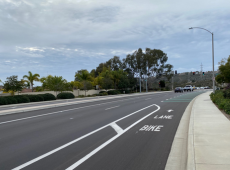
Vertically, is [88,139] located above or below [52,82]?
below

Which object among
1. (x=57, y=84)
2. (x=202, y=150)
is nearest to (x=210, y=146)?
(x=202, y=150)

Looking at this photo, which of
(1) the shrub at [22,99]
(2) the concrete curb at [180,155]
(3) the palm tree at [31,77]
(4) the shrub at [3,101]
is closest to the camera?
(2) the concrete curb at [180,155]

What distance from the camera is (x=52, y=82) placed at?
1909 inches

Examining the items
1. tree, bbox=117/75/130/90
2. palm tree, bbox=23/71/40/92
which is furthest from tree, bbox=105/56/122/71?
palm tree, bbox=23/71/40/92

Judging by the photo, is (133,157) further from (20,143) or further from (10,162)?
(20,143)

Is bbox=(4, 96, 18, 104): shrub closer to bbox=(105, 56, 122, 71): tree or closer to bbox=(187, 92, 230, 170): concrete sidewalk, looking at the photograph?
bbox=(187, 92, 230, 170): concrete sidewalk

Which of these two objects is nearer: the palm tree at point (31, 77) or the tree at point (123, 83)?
the palm tree at point (31, 77)

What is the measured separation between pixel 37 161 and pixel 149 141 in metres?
3.90

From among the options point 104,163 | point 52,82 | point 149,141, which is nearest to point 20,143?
point 104,163

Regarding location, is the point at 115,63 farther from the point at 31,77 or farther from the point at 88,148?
the point at 88,148

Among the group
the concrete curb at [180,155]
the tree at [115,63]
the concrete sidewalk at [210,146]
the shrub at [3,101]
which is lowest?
the concrete curb at [180,155]

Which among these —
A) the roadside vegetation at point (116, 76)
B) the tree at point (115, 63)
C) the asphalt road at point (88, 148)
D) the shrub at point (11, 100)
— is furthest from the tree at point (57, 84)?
the tree at point (115, 63)

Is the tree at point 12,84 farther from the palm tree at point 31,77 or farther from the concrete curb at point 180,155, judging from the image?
the concrete curb at point 180,155

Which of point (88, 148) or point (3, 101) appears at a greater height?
point (3, 101)
